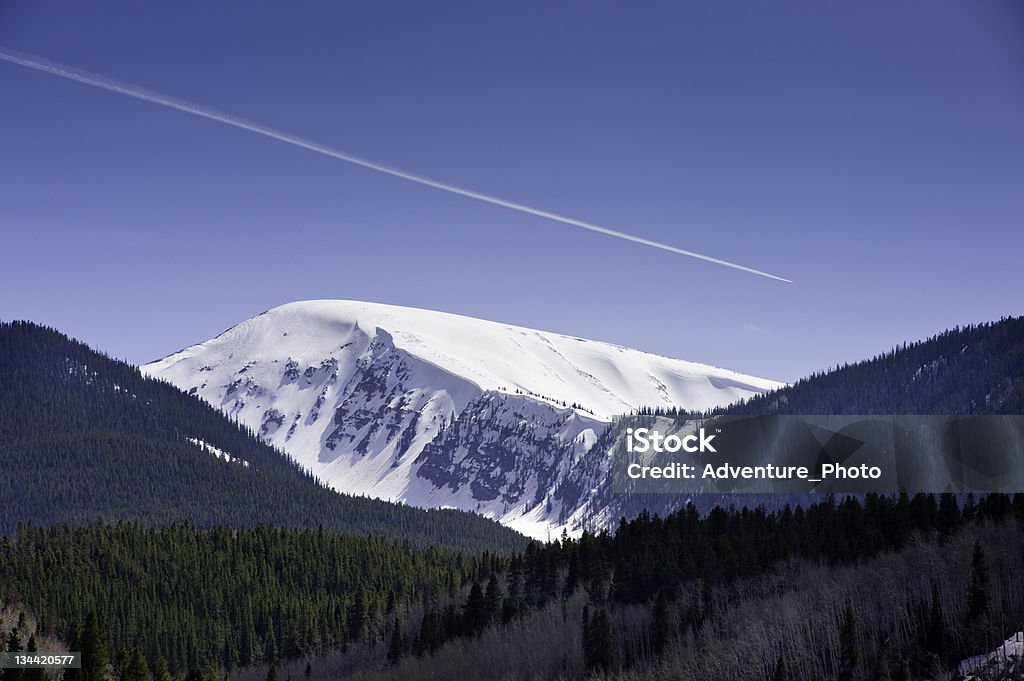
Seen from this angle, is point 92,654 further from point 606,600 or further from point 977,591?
point 977,591

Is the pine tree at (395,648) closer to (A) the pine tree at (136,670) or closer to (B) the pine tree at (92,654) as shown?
(B) the pine tree at (92,654)

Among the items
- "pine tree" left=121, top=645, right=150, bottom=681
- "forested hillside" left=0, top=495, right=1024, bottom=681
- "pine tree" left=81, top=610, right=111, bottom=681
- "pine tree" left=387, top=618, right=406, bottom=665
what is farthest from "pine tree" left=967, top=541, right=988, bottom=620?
"pine tree" left=81, top=610, right=111, bottom=681

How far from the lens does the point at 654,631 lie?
131 m

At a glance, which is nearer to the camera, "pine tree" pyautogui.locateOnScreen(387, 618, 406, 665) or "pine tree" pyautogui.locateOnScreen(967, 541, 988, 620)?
"pine tree" pyautogui.locateOnScreen(967, 541, 988, 620)

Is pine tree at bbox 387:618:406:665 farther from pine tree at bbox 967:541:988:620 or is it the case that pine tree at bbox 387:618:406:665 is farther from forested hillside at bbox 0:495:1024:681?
pine tree at bbox 967:541:988:620

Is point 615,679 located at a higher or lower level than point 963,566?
lower

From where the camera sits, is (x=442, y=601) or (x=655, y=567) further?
(x=442, y=601)

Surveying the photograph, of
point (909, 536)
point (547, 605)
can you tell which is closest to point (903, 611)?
point (909, 536)

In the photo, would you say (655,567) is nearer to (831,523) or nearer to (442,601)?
(831,523)

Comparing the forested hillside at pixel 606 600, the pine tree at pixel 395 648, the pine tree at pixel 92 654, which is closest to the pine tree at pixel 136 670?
the forested hillside at pixel 606 600

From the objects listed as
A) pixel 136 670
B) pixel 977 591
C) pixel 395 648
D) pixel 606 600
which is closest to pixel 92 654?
pixel 136 670

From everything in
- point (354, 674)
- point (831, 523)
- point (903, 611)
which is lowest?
point (354, 674)

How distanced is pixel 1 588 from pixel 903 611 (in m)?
121

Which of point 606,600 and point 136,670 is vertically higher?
point 606,600
